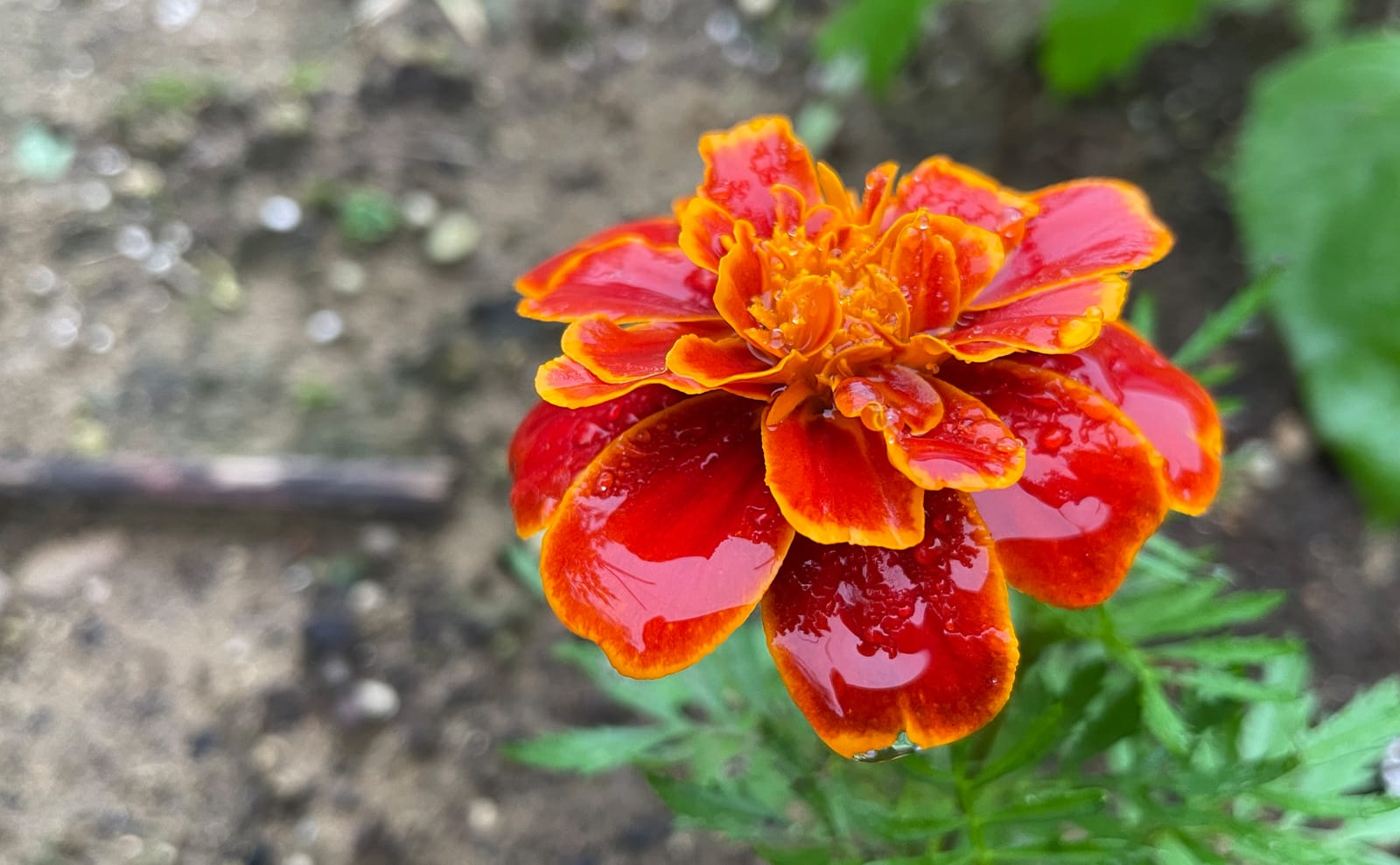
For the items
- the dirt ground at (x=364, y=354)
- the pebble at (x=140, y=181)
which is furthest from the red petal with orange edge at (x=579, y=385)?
the pebble at (x=140, y=181)

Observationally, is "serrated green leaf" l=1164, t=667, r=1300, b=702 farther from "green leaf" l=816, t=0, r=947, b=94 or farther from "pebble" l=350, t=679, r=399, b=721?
"green leaf" l=816, t=0, r=947, b=94

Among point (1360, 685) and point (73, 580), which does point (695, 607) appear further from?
point (1360, 685)

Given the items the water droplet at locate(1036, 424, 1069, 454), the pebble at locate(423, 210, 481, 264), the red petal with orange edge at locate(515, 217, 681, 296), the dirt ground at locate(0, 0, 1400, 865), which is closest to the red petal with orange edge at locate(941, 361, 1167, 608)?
the water droplet at locate(1036, 424, 1069, 454)

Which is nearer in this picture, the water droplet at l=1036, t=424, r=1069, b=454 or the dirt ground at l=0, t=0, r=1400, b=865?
the water droplet at l=1036, t=424, r=1069, b=454

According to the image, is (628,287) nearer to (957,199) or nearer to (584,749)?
(957,199)

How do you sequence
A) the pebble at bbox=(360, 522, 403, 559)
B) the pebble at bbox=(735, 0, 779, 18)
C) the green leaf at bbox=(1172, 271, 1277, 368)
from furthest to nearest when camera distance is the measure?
the pebble at bbox=(735, 0, 779, 18)
the pebble at bbox=(360, 522, 403, 559)
the green leaf at bbox=(1172, 271, 1277, 368)

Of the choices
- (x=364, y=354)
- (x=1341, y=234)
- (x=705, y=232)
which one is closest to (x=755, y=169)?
(x=705, y=232)

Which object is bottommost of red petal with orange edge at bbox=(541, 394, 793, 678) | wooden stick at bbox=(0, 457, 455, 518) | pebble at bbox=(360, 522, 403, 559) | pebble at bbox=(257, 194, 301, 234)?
pebble at bbox=(360, 522, 403, 559)
